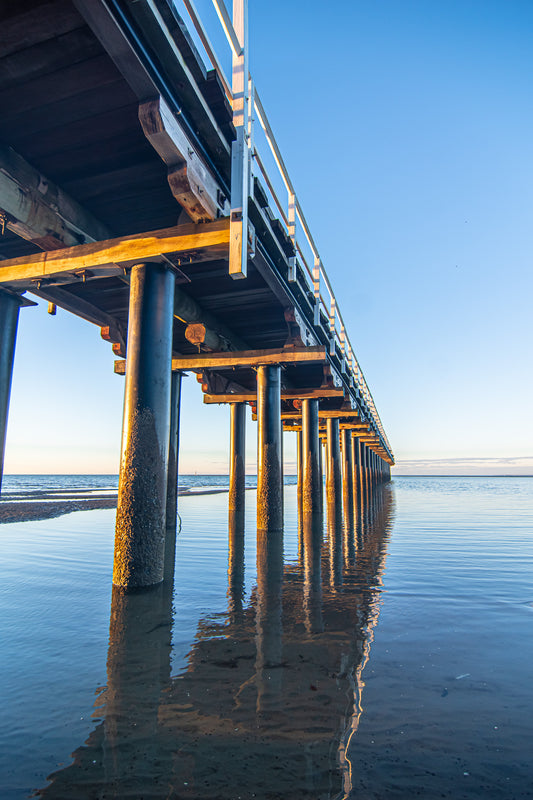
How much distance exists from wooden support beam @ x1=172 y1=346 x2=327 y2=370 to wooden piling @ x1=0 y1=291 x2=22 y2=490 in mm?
5016

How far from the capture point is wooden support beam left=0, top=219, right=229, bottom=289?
16.8 feet

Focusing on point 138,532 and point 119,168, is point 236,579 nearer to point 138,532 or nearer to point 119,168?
point 138,532

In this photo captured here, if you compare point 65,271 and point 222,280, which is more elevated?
point 222,280

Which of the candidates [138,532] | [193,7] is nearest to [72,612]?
[138,532]

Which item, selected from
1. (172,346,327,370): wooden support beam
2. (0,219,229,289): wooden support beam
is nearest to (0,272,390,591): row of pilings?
(0,219,229,289): wooden support beam

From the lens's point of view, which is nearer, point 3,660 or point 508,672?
point 508,672

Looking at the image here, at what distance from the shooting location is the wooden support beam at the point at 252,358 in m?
9.91

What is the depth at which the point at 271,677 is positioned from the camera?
2.82m

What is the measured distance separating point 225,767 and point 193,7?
20.2 ft

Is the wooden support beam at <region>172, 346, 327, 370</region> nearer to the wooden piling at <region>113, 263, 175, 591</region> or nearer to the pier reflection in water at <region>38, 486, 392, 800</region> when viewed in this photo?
the wooden piling at <region>113, 263, 175, 591</region>

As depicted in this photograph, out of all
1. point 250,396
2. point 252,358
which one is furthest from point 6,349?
point 250,396

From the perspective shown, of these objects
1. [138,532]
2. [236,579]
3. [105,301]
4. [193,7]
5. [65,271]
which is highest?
[193,7]

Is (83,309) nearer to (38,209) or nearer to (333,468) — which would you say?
(38,209)

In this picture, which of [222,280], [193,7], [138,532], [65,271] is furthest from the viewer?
[222,280]
